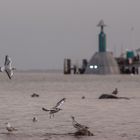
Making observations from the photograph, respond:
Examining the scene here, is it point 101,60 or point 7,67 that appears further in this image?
point 101,60

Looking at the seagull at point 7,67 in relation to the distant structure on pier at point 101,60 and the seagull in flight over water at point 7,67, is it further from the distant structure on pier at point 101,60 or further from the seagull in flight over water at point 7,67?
the distant structure on pier at point 101,60

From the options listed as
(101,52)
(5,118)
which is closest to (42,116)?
(5,118)

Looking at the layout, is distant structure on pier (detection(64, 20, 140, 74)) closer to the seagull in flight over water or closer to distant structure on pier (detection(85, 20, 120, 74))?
distant structure on pier (detection(85, 20, 120, 74))

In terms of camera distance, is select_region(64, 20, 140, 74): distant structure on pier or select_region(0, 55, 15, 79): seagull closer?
select_region(0, 55, 15, 79): seagull

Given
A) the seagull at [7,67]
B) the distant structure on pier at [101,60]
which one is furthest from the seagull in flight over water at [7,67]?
the distant structure on pier at [101,60]

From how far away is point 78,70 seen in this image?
19475 centimetres

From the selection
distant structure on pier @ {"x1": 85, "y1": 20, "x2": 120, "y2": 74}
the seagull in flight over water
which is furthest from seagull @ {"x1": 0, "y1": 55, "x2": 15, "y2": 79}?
distant structure on pier @ {"x1": 85, "y1": 20, "x2": 120, "y2": 74}

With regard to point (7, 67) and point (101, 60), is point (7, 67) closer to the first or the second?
point (7, 67)

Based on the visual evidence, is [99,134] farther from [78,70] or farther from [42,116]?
[78,70]

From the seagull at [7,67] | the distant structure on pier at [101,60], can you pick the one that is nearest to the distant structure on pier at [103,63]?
the distant structure on pier at [101,60]

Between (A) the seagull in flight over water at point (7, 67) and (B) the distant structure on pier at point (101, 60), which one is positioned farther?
(B) the distant structure on pier at point (101, 60)

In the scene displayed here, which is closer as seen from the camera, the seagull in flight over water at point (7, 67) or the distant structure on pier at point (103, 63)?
the seagull in flight over water at point (7, 67)

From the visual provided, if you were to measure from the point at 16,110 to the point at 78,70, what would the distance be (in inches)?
6349

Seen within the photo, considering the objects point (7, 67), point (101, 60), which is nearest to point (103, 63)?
point (101, 60)
